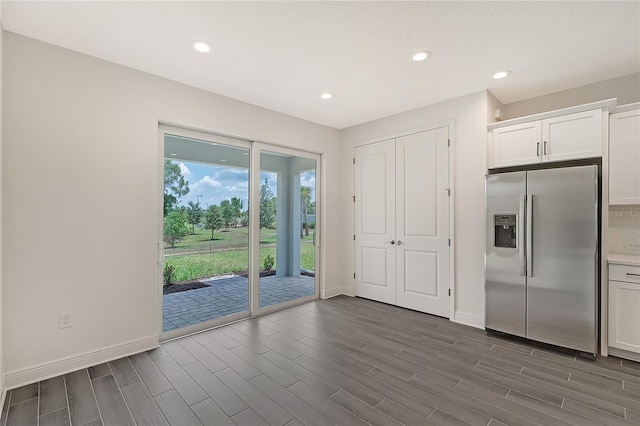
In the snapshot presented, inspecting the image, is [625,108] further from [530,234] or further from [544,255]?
[544,255]

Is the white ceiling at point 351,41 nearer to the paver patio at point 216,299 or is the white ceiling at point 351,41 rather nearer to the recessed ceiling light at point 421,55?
the recessed ceiling light at point 421,55

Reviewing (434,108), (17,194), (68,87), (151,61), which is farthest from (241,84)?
(434,108)

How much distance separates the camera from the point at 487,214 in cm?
336

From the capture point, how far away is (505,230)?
325 centimetres

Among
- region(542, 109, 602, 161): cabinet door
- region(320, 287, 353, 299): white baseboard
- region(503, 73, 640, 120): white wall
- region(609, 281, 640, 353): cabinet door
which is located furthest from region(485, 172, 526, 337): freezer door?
region(320, 287, 353, 299): white baseboard

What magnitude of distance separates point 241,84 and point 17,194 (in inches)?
85.8

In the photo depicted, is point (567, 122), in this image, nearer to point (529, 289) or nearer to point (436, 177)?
point (436, 177)

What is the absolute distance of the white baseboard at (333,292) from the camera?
4752 millimetres

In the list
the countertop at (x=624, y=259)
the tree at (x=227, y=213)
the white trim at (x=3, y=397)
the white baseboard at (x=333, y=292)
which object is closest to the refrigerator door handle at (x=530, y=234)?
the countertop at (x=624, y=259)

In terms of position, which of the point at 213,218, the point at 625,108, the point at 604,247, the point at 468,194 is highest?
the point at 625,108

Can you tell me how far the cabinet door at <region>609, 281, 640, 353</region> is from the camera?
2.64 meters

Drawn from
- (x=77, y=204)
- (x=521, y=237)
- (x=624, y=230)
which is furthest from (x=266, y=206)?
(x=624, y=230)

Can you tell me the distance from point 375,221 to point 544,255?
2.14 meters

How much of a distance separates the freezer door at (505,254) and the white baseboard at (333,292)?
2.24m
